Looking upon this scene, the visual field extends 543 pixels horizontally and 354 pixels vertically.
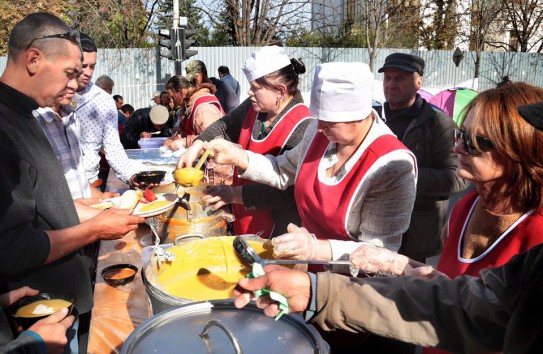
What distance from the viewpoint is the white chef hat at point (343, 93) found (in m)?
1.70

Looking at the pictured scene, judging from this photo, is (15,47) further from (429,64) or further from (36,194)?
(429,64)

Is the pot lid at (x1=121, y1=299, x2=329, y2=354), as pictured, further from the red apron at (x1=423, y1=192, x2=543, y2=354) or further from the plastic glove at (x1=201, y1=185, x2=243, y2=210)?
the plastic glove at (x1=201, y1=185, x2=243, y2=210)

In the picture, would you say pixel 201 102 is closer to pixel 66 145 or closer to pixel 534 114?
pixel 66 145

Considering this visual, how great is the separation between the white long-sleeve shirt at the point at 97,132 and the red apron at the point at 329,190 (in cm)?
163

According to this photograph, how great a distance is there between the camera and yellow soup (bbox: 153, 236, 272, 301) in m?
1.53

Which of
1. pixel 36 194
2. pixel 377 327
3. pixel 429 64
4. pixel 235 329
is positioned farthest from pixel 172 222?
pixel 429 64

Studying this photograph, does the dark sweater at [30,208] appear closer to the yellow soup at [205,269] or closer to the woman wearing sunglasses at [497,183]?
the yellow soup at [205,269]

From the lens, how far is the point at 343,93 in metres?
1.69

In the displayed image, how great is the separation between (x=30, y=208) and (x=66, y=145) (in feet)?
3.23

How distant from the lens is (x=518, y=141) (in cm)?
131

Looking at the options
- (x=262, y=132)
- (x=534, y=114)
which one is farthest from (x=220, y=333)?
(x=262, y=132)

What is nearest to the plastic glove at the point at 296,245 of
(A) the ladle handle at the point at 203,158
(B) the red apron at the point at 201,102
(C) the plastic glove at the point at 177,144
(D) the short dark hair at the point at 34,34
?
(A) the ladle handle at the point at 203,158

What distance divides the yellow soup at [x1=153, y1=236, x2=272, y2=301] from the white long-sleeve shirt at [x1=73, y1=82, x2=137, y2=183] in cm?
164

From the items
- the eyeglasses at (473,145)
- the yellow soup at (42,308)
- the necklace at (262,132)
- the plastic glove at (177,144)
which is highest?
the eyeglasses at (473,145)
